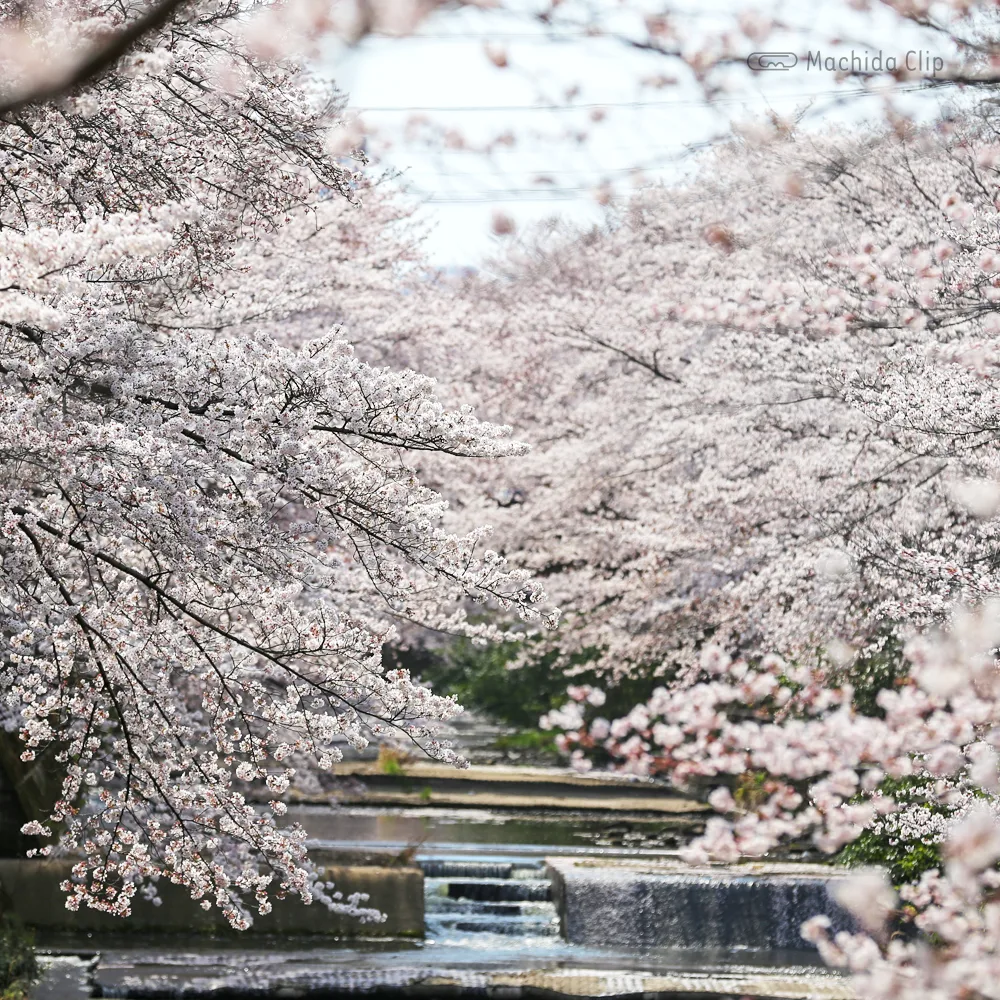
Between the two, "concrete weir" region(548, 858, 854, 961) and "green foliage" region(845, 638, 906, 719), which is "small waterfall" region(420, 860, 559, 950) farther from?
"green foliage" region(845, 638, 906, 719)

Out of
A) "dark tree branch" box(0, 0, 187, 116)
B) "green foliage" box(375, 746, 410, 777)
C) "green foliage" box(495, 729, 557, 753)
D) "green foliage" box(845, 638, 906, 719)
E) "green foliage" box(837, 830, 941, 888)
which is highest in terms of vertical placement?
"dark tree branch" box(0, 0, 187, 116)

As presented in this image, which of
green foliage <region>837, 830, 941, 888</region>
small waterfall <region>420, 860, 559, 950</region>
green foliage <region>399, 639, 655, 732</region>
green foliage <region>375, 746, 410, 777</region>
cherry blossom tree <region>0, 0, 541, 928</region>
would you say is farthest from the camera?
green foliage <region>399, 639, 655, 732</region>

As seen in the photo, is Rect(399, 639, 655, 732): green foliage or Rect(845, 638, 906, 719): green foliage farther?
Rect(399, 639, 655, 732): green foliage

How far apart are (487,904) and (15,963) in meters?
4.56

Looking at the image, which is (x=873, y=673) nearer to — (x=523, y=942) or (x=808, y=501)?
(x=808, y=501)

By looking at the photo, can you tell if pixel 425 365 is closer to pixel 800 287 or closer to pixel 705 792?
pixel 705 792

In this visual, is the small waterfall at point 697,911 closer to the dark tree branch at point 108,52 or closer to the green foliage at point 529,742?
the green foliage at point 529,742

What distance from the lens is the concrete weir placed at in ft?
36.2

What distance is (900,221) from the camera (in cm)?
1120

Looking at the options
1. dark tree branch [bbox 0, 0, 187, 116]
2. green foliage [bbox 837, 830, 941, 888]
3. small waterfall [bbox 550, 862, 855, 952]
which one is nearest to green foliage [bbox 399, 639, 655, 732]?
green foliage [bbox 837, 830, 941, 888]

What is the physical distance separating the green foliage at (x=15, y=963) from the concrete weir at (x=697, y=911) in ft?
14.7

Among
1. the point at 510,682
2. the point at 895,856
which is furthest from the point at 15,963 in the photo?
the point at 510,682

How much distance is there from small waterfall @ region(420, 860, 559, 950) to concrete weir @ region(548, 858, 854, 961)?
17.9 inches

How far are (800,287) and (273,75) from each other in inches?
174
